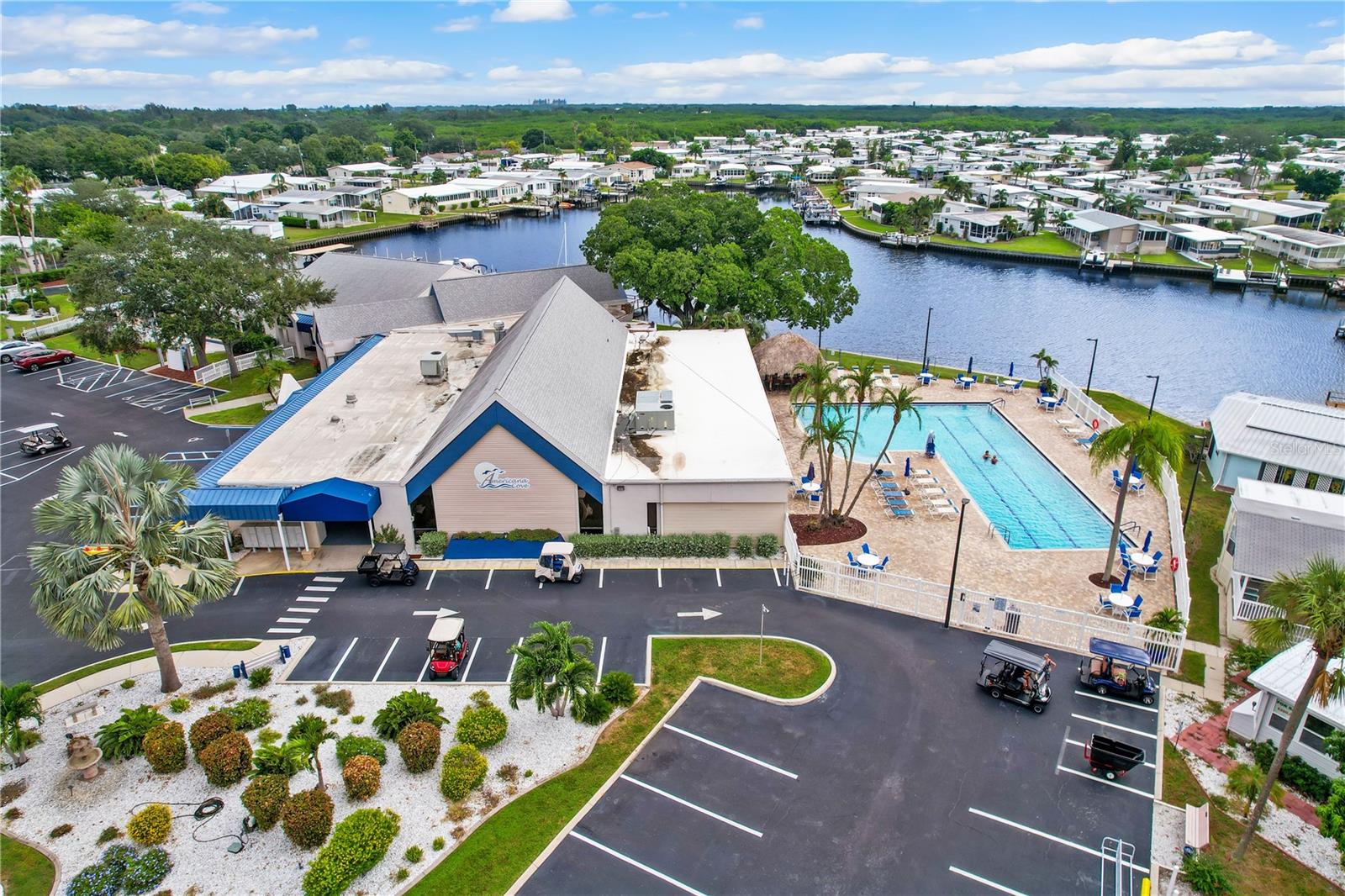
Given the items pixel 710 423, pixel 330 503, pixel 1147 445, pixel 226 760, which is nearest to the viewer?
pixel 226 760

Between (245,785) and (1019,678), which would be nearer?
(245,785)

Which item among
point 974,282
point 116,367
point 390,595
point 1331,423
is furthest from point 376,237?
point 1331,423

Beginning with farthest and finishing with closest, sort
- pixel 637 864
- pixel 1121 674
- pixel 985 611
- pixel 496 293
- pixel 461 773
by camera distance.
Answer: pixel 496 293 → pixel 985 611 → pixel 1121 674 → pixel 461 773 → pixel 637 864

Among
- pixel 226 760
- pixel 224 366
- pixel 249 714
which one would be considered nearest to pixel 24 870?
pixel 226 760

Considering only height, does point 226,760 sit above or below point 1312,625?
below

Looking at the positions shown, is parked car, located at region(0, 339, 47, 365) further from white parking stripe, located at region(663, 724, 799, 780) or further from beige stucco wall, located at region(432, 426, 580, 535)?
white parking stripe, located at region(663, 724, 799, 780)

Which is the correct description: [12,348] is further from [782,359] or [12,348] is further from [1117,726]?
[1117,726]
